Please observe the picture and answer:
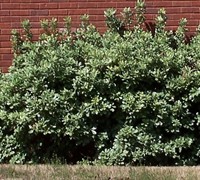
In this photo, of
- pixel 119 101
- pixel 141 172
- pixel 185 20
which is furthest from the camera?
pixel 185 20

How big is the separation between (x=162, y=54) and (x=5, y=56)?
2.47 m

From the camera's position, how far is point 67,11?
8664 millimetres

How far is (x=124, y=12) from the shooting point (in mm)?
8367

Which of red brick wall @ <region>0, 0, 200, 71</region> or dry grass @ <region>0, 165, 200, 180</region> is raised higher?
red brick wall @ <region>0, 0, 200, 71</region>

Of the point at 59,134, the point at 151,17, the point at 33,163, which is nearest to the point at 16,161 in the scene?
the point at 33,163

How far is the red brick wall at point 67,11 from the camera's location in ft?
28.3

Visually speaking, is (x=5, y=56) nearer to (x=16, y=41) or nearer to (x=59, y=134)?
(x=16, y=41)

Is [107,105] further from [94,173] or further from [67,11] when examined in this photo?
[67,11]

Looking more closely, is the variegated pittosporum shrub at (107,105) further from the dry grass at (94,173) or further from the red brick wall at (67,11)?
the red brick wall at (67,11)

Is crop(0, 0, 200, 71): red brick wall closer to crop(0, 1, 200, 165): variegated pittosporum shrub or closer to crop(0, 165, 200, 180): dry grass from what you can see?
crop(0, 1, 200, 165): variegated pittosporum shrub

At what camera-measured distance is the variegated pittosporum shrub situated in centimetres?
733

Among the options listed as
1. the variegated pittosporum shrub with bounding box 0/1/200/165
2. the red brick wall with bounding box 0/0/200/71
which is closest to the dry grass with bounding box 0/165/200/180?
the variegated pittosporum shrub with bounding box 0/1/200/165

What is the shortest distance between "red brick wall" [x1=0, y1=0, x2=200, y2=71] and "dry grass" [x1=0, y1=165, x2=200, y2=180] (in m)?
2.16

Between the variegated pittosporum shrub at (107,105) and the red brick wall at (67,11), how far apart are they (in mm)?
931
